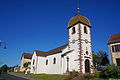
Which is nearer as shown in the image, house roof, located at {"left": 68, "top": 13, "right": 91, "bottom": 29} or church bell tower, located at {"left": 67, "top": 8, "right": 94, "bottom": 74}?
church bell tower, located at {"left": 67, "top": 8, "right": 94, "bottom": 74}

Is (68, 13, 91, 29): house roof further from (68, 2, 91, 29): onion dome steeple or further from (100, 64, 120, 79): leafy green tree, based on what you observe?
(100, 64, 120, 79): leafy green tree

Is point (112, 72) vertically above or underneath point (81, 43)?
underneath

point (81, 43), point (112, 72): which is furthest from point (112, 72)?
point (81, 43)

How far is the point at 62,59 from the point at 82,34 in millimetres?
7460

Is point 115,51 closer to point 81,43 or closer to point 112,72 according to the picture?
point 81,43

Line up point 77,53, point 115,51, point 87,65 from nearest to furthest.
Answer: point 87,65, point 77,53, point 115,51

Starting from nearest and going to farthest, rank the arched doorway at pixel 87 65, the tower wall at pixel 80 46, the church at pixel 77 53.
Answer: the tower wall at pixel 80 46
the church at pixel 77 53
the arched doorway at pixel 87 65

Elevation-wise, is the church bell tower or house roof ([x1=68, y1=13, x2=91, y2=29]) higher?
house roof ([x1=68, y1=13, x2=91, y2=29])

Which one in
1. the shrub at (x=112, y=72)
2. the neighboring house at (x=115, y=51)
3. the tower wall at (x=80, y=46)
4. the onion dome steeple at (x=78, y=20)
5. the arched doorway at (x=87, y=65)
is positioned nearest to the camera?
the shrub at (x=112, y=72)

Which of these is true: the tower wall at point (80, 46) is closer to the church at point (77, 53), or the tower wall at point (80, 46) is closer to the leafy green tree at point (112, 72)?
the church at point (77, 53)

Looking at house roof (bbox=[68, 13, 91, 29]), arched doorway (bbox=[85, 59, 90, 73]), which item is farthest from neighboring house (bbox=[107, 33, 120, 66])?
house roof (bbox=[68, 13, 91, 29])

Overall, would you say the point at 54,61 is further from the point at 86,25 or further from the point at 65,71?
the point at 86,25

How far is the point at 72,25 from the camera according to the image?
25.4 meters

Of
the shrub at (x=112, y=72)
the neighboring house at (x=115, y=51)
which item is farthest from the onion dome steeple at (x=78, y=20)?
the shrub at (x=112, y=72)
